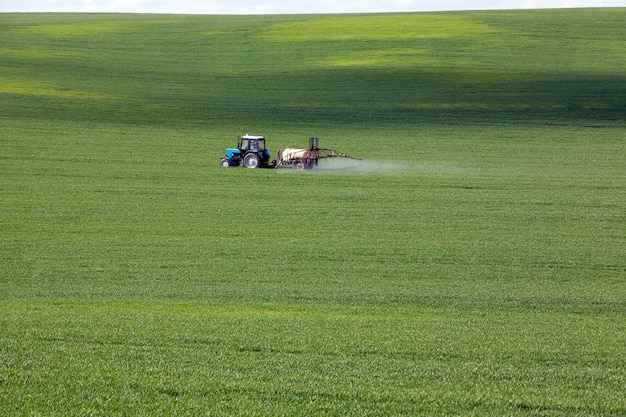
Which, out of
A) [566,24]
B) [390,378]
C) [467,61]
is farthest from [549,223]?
[566,24]

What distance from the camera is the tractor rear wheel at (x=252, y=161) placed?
3244cm

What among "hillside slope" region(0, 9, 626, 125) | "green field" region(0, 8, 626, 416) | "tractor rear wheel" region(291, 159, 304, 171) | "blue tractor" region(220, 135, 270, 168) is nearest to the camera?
"green field" region(0, 8, 626, 416)

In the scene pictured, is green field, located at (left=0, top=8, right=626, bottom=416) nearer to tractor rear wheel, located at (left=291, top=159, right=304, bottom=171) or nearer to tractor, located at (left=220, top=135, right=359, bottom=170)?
tractor, located at (left=220, top=135, right=359, bottom=170)

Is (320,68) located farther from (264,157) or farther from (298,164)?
(298,164)

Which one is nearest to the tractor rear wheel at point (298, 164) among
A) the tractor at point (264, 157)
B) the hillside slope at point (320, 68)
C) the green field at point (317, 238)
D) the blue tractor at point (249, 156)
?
the tractor at point (264, 157)

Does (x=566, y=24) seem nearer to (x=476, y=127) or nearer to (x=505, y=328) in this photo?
(x=476, y=127)

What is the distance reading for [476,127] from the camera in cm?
4166

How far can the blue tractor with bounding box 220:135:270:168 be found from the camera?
1277 inches

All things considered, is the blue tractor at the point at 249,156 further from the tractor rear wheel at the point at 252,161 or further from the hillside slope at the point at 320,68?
the hillside slope at the point at 320,68

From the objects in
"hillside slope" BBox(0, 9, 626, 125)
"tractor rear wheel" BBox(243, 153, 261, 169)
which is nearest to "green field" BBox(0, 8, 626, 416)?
"hillside slope" BBox(0, 9, 626, 125)

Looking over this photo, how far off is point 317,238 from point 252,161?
39.6ft

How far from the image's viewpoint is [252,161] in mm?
32500

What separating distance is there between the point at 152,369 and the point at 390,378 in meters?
3.13

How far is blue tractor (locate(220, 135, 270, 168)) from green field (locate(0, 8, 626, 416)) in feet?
4.85
